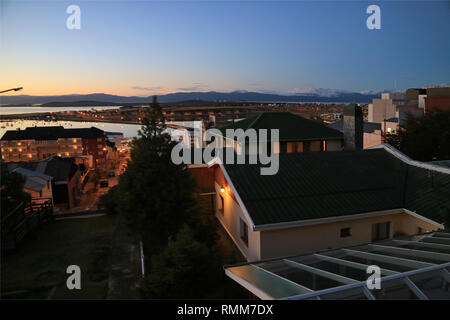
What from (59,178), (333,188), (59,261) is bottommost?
(59,178)

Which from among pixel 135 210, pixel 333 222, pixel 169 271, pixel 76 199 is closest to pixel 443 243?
pixel 333 222

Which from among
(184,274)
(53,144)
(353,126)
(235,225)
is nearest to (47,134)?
(53,144)

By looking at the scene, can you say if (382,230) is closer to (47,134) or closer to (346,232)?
(346,232)

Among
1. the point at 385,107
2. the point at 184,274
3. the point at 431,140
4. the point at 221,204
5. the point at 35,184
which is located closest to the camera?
the point at 184,274

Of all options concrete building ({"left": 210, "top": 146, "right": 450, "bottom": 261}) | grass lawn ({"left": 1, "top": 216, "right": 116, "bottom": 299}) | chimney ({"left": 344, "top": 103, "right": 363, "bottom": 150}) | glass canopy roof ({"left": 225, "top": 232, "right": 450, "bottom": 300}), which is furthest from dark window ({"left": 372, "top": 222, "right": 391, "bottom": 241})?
grass lawn ({"left": 1, "top": 216, "right": 116, "bottom": 299})

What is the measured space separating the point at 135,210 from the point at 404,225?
414 inches

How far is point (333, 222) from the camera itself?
39.4ft

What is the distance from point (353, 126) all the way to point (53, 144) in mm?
100082

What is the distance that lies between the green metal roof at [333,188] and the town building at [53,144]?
87.2 metres

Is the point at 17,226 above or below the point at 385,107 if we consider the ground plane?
below

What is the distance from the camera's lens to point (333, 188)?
12969 mm

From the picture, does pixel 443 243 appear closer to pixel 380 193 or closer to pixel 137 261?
pixel 380 193

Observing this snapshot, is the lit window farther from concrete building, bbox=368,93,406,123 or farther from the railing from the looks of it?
concrete building, bbox=368,93,406,123

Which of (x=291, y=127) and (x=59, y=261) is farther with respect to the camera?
(x=291, y=127)
